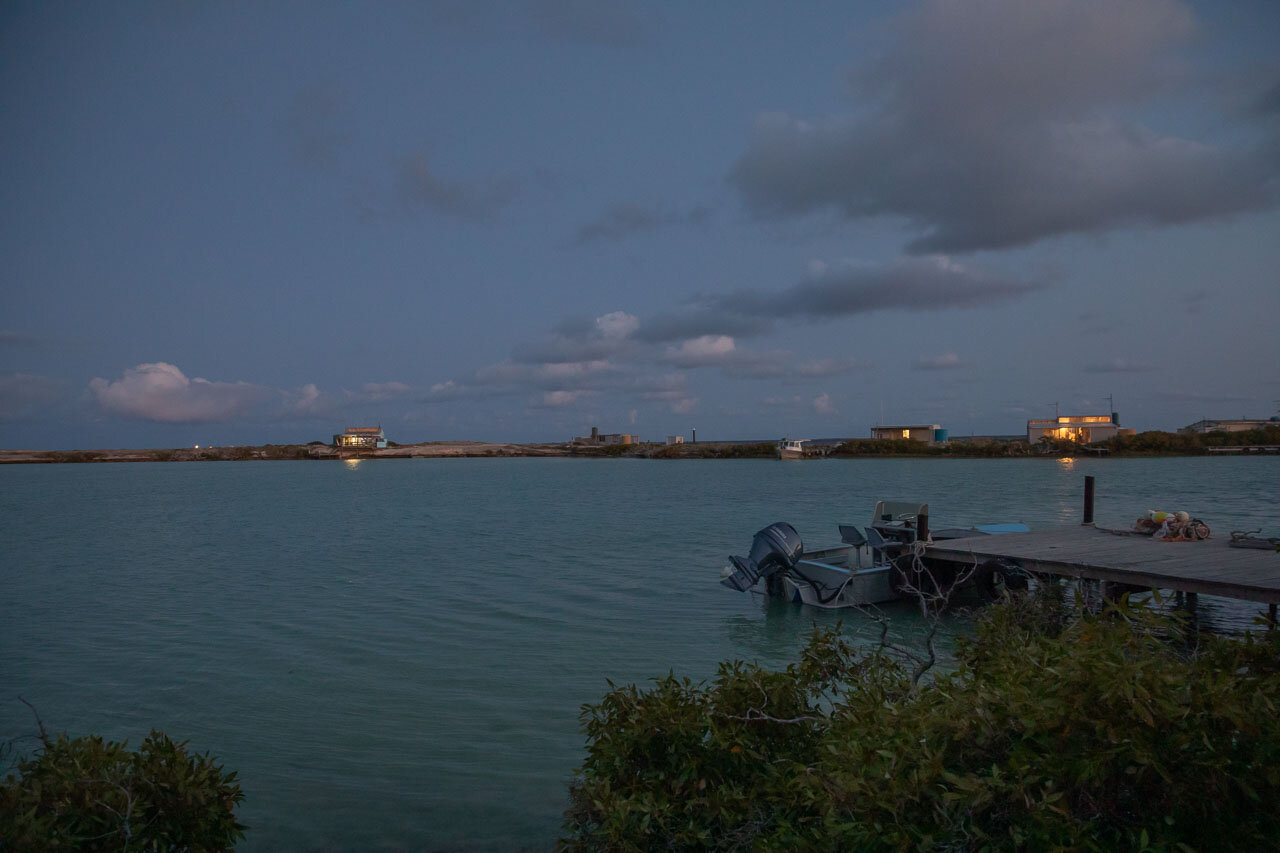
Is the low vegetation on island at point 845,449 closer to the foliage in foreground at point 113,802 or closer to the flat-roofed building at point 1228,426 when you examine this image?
the flat-roofed building at point 1228,426

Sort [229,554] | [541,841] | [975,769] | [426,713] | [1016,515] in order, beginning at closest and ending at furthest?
[975,769], [541,841], [426,713], [229,554], [1016,515]

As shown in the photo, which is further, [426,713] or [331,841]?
[426,713]

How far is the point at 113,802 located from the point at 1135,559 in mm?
14500

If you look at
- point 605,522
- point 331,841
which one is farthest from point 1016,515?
point 331,841

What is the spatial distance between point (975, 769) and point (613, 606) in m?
13.4

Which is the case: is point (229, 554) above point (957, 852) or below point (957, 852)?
below

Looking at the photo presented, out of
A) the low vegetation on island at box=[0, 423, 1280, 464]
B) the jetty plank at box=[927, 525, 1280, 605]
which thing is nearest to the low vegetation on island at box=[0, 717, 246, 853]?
the jetty plank at box=[927, 525, 1280, 605]

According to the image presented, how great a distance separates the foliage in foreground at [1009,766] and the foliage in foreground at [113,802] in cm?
210

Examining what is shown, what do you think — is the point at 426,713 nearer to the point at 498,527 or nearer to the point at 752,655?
the point at 752,655

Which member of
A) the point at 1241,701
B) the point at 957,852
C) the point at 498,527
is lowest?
the point at 498,527

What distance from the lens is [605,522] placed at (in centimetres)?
3509

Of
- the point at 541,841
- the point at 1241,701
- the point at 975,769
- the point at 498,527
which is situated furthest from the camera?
the point at 498,527

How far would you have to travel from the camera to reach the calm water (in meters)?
7.59

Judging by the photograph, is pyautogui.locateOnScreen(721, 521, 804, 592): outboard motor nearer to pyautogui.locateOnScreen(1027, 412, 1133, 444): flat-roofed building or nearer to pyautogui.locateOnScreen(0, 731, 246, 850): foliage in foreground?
pyautogui.locateOnScreen(0, 731, 246, 850): foliage in foreground
